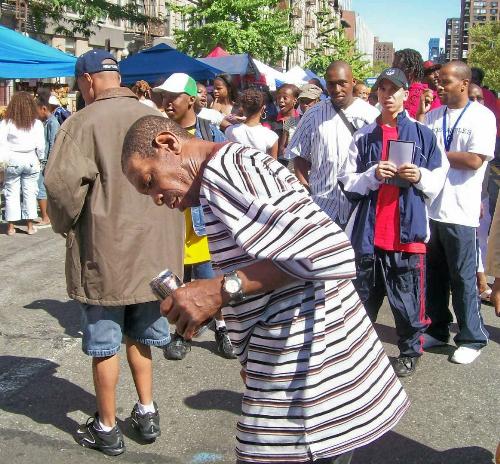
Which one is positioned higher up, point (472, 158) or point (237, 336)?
point (472, 158)

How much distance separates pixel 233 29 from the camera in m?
25.7

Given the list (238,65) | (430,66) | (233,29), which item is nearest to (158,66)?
(238,65)

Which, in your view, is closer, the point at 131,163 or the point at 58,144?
the point at 131,163

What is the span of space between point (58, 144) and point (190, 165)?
1.48 meters

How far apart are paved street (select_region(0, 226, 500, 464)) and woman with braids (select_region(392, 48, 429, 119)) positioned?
6.61 feet

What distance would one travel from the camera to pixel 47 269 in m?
7.46

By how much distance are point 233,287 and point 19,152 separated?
8.05m

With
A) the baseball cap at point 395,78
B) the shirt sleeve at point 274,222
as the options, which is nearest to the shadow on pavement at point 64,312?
the baseball cap at point 395,78

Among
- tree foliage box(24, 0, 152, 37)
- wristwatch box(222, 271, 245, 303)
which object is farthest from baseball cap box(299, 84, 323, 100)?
tree foliage box(24, 0, 152, 37)

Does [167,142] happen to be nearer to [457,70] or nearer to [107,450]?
[107,450]

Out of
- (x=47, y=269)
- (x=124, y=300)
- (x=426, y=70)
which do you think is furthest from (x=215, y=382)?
(x=426, y=70)

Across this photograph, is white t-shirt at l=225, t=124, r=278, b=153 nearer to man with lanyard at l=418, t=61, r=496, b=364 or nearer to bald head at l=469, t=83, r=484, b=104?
man with lanyard at l=418, t=61, r=496, b=364

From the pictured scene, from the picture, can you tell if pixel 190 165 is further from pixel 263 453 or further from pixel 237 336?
pixel 263 453

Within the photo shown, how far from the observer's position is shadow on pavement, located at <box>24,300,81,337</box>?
18.3 feet
